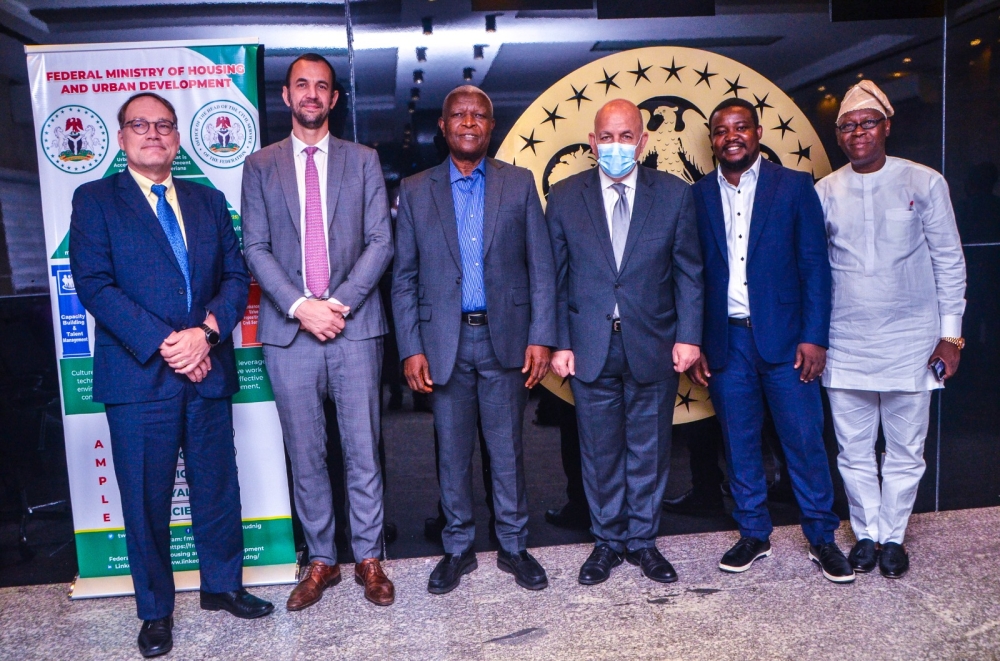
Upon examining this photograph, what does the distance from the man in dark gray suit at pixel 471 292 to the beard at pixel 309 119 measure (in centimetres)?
44

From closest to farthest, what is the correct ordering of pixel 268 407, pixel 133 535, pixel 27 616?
pixel 133 535 → pixel 27 616 → pixel 268 407

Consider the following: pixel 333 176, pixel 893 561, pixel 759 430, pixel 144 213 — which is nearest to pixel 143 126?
pixel 144 213

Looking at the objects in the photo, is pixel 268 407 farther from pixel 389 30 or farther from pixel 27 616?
pixel 389 30

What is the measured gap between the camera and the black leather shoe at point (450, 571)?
134 inches

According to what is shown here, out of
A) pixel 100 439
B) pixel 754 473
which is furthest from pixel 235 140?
pixel 754 473

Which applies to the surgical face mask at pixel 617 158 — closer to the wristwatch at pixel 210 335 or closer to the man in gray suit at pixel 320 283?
the man in gray suit at pixel 320 283

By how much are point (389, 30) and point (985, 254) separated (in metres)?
3.31

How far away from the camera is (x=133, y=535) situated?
302cm

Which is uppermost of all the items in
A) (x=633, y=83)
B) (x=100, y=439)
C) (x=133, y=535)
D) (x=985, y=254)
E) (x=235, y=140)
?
(x=633, y=83)

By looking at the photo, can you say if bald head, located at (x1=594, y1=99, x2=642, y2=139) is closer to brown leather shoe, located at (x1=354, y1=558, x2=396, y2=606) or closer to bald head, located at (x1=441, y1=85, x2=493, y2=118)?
bald head, located at (x1=441, y1=85, x2=493, y2=118)

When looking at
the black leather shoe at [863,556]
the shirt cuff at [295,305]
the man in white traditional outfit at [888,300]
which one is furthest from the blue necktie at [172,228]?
the black leather shoe at [863,556]

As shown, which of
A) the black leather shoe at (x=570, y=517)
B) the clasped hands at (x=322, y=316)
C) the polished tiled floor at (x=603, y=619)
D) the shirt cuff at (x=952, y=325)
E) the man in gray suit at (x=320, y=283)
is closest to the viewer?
the polished tiled floor at (x=603, y=619)

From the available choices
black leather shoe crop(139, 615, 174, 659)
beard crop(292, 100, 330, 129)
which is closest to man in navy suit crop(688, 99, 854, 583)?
beard crop(292, 100, 330, 129)

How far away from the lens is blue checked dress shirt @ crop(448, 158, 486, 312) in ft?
10.9
